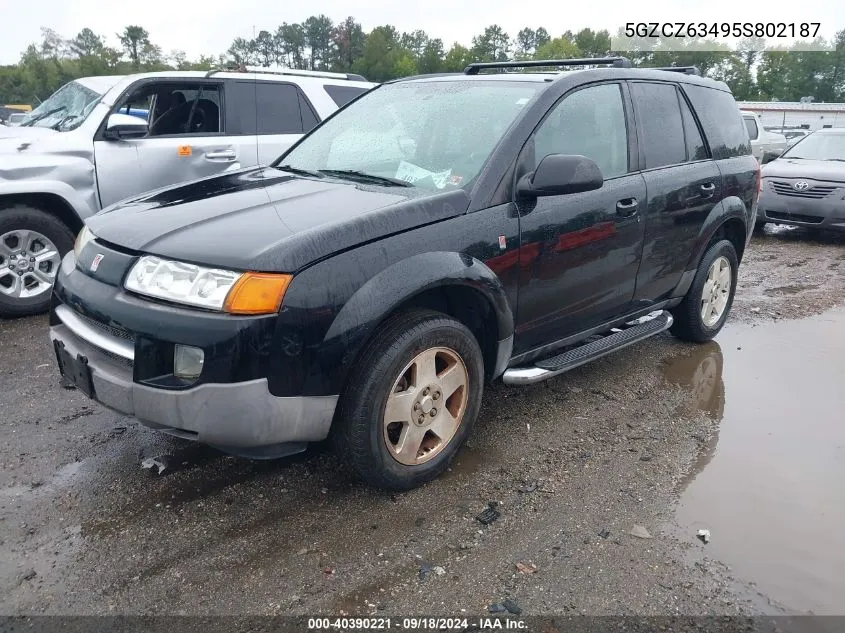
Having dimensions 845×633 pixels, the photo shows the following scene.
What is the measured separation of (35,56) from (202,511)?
92.2 m

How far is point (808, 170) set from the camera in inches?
375

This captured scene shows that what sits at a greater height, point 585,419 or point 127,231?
point 127,231

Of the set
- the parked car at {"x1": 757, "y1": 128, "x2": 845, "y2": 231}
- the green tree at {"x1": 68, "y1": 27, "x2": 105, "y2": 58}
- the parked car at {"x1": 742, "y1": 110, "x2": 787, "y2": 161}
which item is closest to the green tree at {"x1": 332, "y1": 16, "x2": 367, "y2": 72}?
the green tree at {"x1": 68, "y1": 27, "x2": 105, "y2": 58}

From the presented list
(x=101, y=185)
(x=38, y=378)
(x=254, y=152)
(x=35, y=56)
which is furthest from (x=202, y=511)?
(x=35, y=56)

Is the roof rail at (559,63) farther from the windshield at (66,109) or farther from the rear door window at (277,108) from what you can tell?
the windshield at (66,109)

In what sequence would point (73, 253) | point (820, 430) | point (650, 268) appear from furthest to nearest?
point (650, 268), point (820, 430), point (73, 253)

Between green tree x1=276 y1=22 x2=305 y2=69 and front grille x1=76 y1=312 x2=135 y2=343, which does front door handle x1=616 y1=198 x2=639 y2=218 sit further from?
green tree x1=276 y1=22 x2=305 y2=69

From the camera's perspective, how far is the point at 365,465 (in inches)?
110

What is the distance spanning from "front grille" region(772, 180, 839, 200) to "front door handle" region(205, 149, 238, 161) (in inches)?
295

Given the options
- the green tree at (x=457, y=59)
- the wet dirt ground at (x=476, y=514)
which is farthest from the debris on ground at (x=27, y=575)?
the green tree at (x=457, y=59)

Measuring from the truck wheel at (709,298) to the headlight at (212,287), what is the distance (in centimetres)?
327

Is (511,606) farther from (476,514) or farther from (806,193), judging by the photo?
(806,193)

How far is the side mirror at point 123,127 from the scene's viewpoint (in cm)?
549

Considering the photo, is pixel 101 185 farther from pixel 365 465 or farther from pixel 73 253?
pixel 365 465
